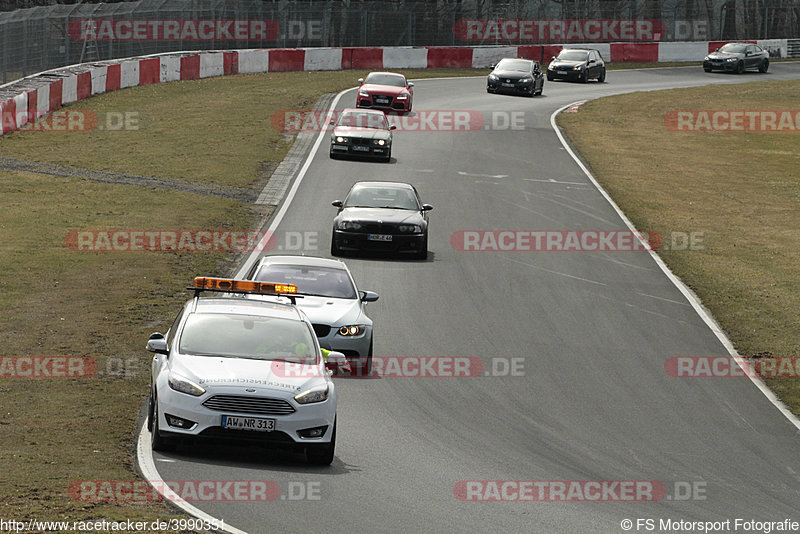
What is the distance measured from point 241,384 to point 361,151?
23.7 m

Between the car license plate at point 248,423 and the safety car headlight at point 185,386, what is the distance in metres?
0.35

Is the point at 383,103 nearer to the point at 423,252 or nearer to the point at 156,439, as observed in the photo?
the point at 423,252

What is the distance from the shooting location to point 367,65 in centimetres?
5781

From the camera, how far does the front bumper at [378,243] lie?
80.1 feet

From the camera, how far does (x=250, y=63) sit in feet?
177

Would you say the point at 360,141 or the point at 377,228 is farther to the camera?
the point at 360,141

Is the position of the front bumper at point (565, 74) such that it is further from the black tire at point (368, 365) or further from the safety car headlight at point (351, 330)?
the safety car headlight at point (351, 330)

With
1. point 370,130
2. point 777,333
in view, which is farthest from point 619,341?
point 370,130

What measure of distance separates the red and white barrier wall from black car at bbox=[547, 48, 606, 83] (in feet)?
15.5

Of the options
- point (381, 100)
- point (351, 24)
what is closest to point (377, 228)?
point (381, 100)

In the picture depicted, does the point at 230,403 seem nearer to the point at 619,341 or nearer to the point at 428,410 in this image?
the point at 428,410

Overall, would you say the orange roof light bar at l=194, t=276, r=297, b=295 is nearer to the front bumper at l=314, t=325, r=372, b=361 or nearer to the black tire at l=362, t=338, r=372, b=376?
the front bumper at l=314, t=325, r=372, b=361

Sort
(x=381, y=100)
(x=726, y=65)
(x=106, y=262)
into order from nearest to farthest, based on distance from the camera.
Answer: (x=106, y=262), (x=381, y=100), (x=726, y=65)

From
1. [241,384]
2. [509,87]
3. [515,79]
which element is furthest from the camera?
[509,87]
